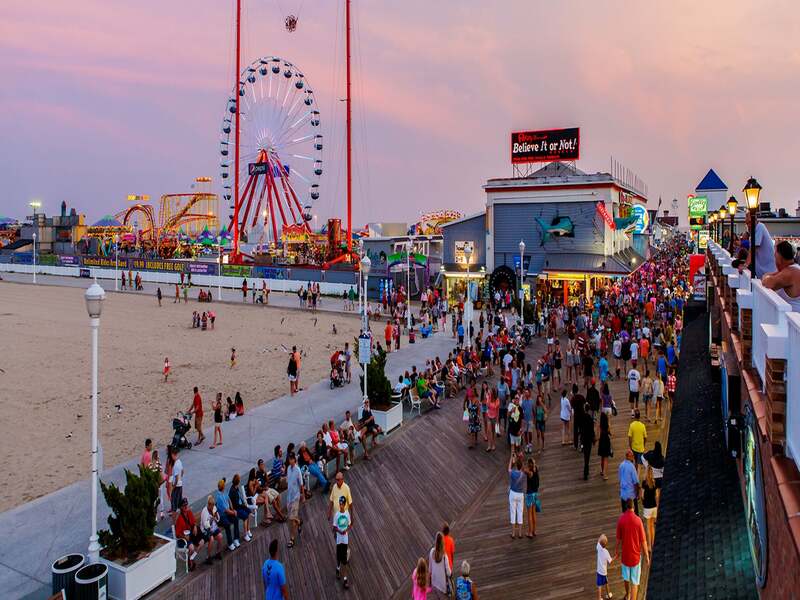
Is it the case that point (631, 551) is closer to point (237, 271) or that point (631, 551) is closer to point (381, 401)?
point (381, 401)

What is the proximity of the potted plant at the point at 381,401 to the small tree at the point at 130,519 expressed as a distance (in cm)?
648

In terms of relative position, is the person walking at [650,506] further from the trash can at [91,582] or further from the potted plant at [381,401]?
the trash can at [91,582]

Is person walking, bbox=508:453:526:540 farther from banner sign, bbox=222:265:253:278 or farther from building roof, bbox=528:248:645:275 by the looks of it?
banner sign, bbox=222:265:253:278

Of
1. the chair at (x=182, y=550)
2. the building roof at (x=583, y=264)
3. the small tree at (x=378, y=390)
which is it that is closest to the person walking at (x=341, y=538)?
the chair at (x=182, y=550)

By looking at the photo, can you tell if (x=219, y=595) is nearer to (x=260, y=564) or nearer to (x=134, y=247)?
(x=260, y=564)

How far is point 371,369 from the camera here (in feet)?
47.3

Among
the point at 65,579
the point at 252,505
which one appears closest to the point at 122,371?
the point at 252,505

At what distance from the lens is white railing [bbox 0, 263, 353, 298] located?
4303 cm

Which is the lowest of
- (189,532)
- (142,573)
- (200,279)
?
(142,573)

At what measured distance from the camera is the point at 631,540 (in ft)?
23.2

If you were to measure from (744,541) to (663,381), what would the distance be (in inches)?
380

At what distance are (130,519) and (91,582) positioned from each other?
3.03 feet

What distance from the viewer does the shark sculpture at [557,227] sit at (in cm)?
3484

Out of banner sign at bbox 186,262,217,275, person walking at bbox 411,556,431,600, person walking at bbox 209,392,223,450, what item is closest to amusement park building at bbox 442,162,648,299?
banner sign at bbox 186,262,217,275
